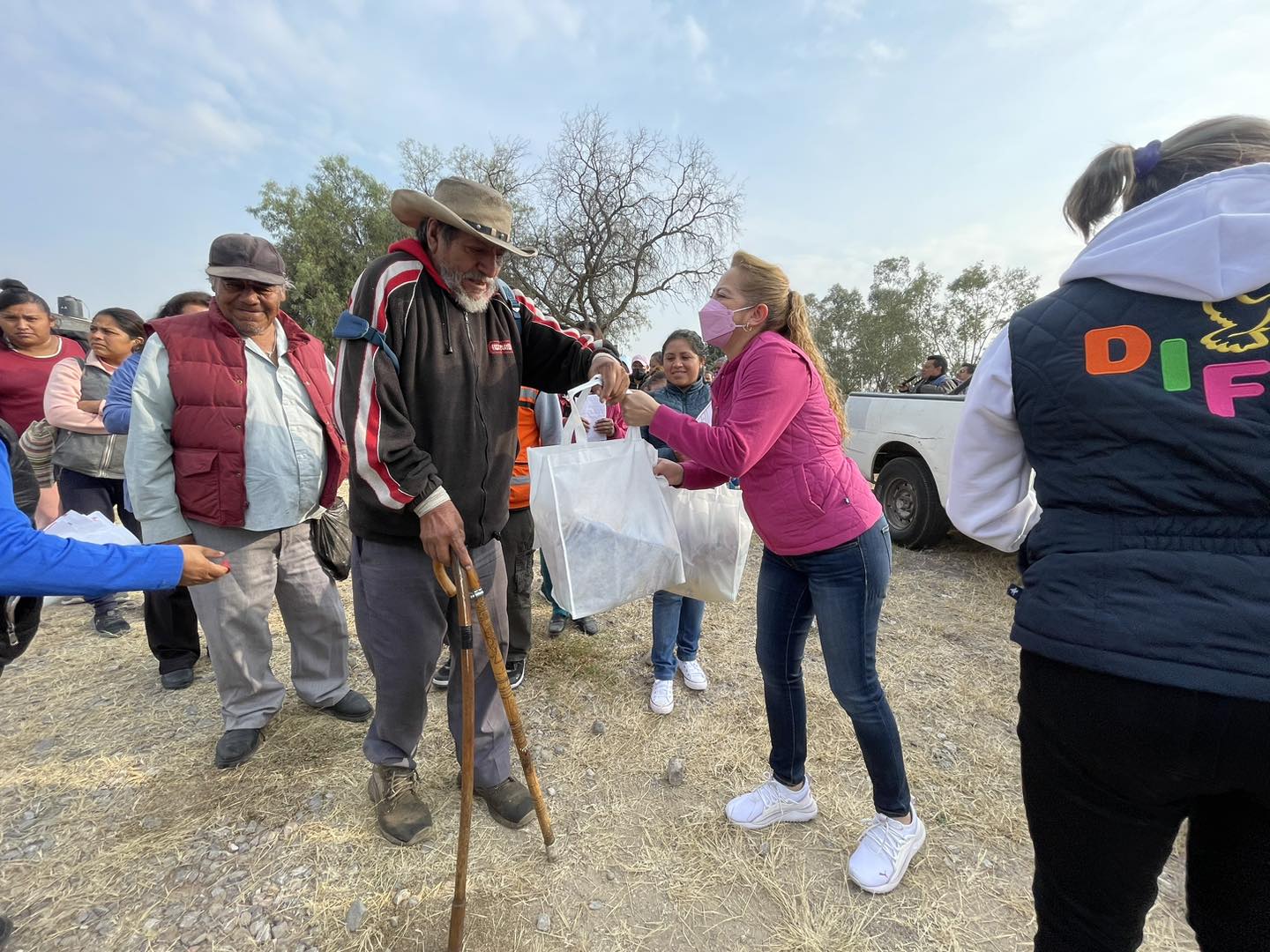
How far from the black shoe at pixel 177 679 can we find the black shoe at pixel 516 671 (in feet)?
5.83

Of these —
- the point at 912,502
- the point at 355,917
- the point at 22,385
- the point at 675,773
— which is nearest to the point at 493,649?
the point at 355,917

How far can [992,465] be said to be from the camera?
1.26m

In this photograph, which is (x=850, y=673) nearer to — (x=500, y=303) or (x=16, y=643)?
(x=500, y=303)

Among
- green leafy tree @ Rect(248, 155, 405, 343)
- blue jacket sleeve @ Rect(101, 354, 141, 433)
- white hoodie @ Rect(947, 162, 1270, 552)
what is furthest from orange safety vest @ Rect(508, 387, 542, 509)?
green leafy tree @ Rect(248, 155, 405, 343)

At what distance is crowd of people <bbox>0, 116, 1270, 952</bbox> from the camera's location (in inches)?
34.8

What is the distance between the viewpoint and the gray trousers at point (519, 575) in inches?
122

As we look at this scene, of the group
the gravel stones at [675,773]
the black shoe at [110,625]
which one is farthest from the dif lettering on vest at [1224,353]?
the black shoe at [110,625]

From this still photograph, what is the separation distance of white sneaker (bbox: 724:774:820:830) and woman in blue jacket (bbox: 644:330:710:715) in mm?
820

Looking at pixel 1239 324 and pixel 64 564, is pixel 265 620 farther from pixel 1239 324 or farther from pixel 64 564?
pixel 1239 324

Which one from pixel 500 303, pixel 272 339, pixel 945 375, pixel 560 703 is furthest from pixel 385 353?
pixel 945 375

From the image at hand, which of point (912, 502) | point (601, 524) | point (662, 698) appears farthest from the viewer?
point (912, 502)

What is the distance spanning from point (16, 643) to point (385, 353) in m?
1.36

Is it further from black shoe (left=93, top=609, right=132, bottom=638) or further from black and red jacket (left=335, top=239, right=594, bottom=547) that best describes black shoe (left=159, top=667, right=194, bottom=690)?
black and red jacket (left=335, top=239, right=594, bottom=547)

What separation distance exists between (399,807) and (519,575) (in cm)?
130
